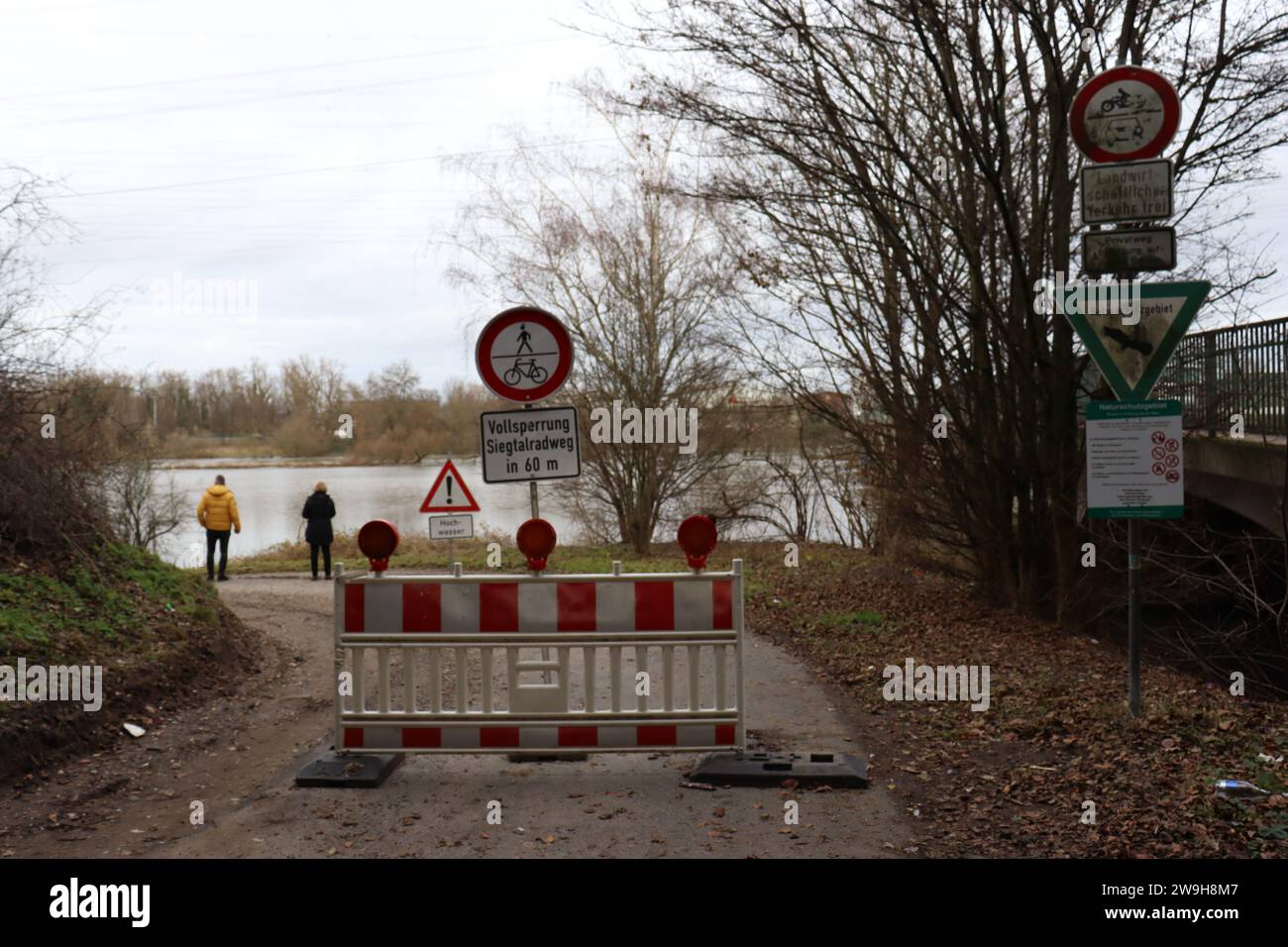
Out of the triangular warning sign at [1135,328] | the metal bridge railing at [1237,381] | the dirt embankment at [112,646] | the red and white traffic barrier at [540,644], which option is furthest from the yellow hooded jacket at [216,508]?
the triangular warning sign at [1135,328]

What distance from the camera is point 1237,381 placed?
13359 mm

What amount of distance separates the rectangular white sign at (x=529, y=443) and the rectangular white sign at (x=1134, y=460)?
339cm

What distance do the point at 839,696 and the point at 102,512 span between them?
769 centimetres

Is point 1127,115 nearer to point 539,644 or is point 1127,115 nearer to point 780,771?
point 780,771

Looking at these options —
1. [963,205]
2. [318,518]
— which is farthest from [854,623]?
[318,518]

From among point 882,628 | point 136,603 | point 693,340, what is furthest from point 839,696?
point 693,340

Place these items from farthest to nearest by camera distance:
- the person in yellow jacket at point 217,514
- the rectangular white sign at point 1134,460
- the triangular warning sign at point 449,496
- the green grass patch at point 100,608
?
the person in yellow jacket at point 217,514 < the triangular warning sign at point 449,496 < the green grass patch at point 100,608 < the rectangular white sign at point 1134,460

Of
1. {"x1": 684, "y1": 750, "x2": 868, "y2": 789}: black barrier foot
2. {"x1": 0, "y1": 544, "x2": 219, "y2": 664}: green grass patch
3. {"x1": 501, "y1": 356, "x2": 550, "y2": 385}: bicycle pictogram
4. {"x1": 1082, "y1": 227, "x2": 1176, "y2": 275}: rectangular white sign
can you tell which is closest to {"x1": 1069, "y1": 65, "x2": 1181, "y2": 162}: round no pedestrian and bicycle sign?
{"x1": 1082, "y1": 227, "x2": 1176, "y2": 275}: rectangular white sign

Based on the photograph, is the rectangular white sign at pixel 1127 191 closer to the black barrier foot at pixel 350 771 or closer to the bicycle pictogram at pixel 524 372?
the bicycle pictogram at pixel 524 372

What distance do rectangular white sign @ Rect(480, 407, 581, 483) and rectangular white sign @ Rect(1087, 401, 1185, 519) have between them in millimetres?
3385

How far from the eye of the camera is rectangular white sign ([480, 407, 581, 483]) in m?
7.98

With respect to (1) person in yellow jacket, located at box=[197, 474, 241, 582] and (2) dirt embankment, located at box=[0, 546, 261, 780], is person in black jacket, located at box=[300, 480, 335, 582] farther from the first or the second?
(2) dirt embankment, located at box=[0, 546, 261, 780]

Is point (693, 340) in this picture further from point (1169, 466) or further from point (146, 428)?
point (1169, 466)

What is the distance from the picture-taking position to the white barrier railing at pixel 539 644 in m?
7.24
